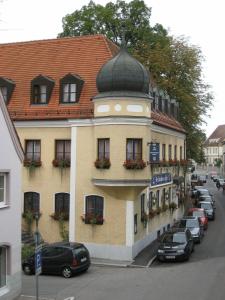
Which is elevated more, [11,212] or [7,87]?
[7,87]

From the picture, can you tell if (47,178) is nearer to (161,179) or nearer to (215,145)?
(161,179)

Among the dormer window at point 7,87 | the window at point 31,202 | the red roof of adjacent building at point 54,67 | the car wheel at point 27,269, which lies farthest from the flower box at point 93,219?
the dormer window at point 7,87

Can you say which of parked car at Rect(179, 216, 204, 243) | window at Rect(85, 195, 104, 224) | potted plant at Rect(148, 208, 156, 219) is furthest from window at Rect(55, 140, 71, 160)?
parked car at Rect(179, 216, 204, 243)

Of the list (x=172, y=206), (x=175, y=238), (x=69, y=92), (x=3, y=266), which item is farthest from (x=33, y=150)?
(x=3, y=266)

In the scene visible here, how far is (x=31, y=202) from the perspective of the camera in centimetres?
3188

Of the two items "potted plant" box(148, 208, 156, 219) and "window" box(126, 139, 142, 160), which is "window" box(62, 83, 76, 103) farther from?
"potted plant" box(148, 208, 156, 219)

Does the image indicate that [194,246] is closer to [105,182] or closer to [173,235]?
[173,235]

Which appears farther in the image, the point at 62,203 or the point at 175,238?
the point at 62,203

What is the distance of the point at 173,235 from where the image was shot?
29484 mm

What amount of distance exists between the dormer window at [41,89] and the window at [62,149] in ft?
8.52

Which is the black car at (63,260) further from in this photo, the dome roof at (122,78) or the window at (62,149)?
the dome roof at (122,78)

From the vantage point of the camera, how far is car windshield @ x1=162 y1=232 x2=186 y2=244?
29125 millimetres

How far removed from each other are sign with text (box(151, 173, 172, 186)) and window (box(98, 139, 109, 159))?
214 inches

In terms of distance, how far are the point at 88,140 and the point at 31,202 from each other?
525 cm
